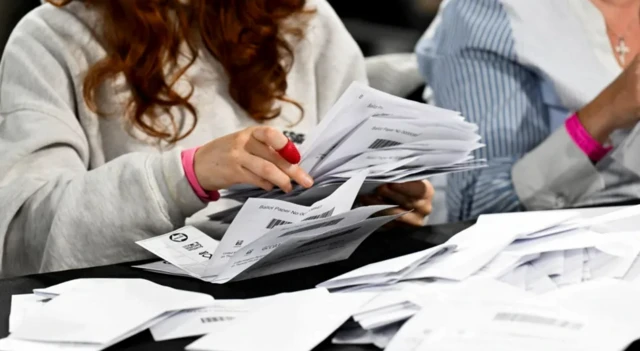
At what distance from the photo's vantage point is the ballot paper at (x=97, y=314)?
64cm

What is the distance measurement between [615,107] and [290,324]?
0.76 metres

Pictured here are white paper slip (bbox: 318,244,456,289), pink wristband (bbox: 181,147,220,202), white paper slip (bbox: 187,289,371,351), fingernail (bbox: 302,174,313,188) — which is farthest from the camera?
pink wristband (bbox: 181,147,220,202)

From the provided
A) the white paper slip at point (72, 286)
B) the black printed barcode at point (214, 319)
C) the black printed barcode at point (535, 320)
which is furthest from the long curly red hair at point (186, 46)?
the black printed barcode at point (535, 320)

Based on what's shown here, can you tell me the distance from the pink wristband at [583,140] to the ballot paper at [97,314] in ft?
2.48

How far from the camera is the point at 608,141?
129cm

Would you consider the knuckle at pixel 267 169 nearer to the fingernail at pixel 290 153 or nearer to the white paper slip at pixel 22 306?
the fingernail at pixel 290 153

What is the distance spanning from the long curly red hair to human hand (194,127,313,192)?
266 mm

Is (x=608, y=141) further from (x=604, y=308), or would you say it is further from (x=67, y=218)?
(x=67, y=218)

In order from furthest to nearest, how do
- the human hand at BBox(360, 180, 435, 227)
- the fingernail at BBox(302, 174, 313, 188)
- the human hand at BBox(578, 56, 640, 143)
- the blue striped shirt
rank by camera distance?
the blue striped shirt → the human hand at BBox(578, 56, 640, 143) → the human hand at BBox(360, 180, 435, 227) → the fingernail at BBox(302, 174, 313, 188)

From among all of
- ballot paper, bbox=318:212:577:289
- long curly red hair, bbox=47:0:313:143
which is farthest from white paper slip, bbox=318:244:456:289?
long curly red hair, bbox=47:0:313:143

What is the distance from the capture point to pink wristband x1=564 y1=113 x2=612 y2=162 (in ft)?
4.17

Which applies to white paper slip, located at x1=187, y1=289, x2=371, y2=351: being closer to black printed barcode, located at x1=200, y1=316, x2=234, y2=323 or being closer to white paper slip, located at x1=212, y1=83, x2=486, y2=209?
black printed barcode, located at x1=200, y1=316, x2=234, y2=323

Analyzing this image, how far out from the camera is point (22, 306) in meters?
0.72

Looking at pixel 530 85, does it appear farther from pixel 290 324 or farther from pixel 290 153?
pixel 290 324
